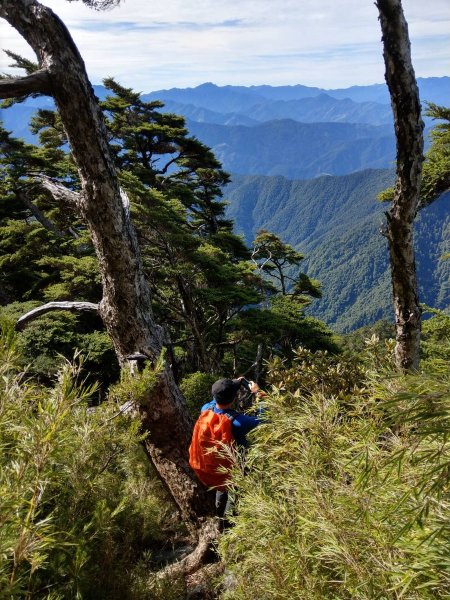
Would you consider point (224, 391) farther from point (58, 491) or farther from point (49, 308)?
point (49, 308)

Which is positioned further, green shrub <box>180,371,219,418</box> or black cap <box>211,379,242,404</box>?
green shrub <box>180,371,219,418</box>

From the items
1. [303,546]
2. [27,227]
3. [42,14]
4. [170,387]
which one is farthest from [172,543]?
[27,227]

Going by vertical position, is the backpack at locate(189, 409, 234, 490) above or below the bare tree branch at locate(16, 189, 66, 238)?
below

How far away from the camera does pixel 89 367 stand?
367 inches

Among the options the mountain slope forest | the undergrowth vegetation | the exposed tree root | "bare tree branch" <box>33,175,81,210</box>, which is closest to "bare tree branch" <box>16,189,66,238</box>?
the mountain slope forest

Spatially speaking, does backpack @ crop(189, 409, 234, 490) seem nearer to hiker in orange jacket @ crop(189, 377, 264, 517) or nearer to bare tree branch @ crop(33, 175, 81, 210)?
hiker in orange jacket @ crop(189, 377, 264, 517)

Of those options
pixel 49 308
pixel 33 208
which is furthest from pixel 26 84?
pixel 33 208

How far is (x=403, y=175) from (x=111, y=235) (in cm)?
235

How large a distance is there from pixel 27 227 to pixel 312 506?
15.1 metres

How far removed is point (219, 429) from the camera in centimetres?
325

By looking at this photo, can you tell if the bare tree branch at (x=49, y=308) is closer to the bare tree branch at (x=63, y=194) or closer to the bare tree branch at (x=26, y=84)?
the bare tree branch at (x=63, y=194)

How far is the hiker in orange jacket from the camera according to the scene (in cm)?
321

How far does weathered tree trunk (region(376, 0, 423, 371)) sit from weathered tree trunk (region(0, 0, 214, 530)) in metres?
2.15

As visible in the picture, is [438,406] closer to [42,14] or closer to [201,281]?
[42,14]
